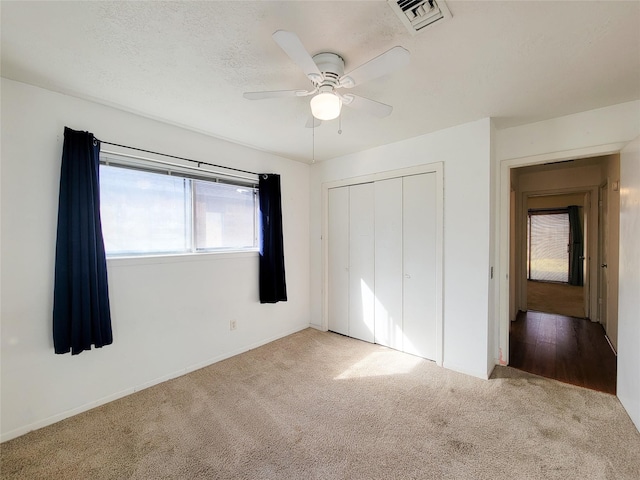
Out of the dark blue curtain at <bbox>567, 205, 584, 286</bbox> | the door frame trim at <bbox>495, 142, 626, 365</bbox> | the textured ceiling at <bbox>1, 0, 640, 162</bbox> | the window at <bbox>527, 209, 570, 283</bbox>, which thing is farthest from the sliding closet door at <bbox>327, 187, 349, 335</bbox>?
the dark blue curtain at <bbox>567, 205, 584, 286</bbox>

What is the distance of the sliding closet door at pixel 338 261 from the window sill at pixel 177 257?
107 cm

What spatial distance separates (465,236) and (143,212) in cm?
300

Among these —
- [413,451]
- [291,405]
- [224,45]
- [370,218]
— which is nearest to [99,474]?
[291,405]

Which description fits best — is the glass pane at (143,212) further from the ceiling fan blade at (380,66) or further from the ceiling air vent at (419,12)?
the ceiling air vent at (419,12)

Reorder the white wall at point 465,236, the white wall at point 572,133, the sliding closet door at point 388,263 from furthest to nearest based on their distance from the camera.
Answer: the sliding closet door at point 388,263 → the white wall at point 465,236 → the white wall at point 572,133

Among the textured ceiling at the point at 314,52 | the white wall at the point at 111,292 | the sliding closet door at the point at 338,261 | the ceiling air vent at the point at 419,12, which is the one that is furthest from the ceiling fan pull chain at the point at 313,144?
the ceiling air vent at the point at 419,12

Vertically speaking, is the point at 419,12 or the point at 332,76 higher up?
the point at 419,12

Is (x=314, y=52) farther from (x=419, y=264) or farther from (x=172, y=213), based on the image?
(x=419, y=264)

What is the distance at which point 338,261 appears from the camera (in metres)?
3.74

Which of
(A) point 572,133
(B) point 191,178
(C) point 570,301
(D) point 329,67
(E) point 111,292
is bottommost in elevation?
(C) point 570,301

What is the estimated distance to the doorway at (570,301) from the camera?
279cm

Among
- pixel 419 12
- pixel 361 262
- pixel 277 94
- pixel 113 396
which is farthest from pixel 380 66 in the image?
pixel 113 396

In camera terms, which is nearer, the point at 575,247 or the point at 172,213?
the point at 172,213

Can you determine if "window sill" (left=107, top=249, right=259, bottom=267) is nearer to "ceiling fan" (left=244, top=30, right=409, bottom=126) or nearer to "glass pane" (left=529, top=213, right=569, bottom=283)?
"ceiling fan" (left=244, top=30, right=409, bottom=126)
